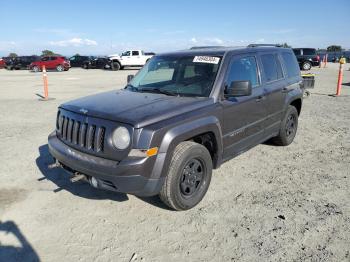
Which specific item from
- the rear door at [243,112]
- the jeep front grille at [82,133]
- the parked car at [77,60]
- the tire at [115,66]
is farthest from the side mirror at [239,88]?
the parked car at [77,60]

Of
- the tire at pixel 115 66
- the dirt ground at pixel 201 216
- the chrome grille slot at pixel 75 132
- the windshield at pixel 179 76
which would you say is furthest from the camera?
the tire at pixel 115 66

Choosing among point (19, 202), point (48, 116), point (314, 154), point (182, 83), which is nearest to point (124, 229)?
point (19, 202)

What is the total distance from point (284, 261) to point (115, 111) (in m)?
2.25

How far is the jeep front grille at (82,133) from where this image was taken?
352 centimetres

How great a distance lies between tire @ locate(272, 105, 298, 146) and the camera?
19.7ft

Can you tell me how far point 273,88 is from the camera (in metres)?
5.34

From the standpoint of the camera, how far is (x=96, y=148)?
353 centimetres

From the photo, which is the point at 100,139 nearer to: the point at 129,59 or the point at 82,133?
the point at 82,133

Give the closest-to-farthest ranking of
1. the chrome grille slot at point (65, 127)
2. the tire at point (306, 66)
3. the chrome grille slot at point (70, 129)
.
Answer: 1. the chrome grille slot at point (70, 129)
2. the chrome grille slot at point (65, 127)
3. the tire at point (306, 66)

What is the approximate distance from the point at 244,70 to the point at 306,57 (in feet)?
87.9

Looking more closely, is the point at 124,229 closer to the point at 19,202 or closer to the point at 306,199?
the point at 19,202

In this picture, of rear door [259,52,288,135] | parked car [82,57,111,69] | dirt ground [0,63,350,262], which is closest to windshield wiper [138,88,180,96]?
dirt ground [0,63,350,262]

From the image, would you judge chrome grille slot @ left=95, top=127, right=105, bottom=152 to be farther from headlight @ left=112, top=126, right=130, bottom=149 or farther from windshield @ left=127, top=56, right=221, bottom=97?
windshield @ left=127, top=56, right=221, bottom=97

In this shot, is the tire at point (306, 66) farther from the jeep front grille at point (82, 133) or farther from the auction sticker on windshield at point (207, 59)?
the jeep front grille at point (82, 133)
